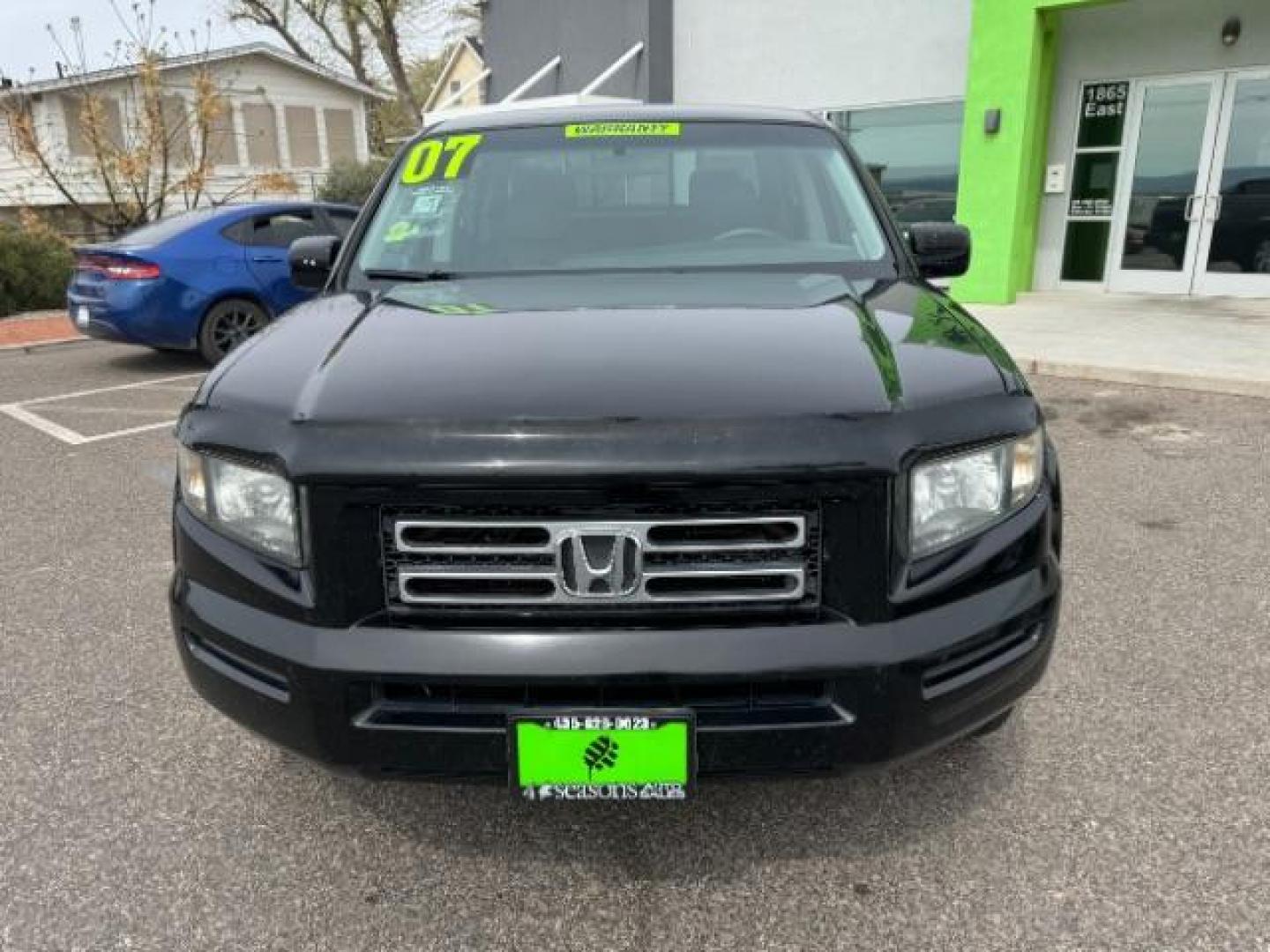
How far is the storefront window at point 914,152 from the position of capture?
1259 centimetres

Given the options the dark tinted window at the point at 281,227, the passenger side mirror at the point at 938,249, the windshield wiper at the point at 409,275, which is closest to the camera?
the windshield wiper at the point at 409,275

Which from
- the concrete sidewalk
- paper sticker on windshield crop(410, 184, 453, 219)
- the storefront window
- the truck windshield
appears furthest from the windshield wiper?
the storefront window

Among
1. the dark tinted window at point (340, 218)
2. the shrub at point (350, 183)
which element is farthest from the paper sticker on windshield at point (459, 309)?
the shrub at point (350, 183)

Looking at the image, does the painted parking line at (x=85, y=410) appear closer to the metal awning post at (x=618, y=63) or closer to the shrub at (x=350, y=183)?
the metal awning post at (x=618, y=63)

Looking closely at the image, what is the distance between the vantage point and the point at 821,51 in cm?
1353

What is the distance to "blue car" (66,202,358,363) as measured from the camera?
330 inches

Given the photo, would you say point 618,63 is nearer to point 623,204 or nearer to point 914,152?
point 914,152

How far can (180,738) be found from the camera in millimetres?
2748

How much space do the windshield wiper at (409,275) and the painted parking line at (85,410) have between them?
4.50 metres

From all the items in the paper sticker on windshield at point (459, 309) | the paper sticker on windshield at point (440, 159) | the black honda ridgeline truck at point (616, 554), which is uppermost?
the paper sticker on windshield at point (440, 159)

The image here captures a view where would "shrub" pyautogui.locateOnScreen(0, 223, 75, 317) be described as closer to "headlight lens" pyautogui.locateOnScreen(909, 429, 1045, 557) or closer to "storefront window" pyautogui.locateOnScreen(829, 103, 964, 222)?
"storefront window" pyautogui.locateOnScreen(829, 103, 964, 222)

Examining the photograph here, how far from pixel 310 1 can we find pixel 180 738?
1486 inches

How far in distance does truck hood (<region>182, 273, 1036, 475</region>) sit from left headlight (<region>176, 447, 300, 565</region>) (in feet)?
Result: 0.22

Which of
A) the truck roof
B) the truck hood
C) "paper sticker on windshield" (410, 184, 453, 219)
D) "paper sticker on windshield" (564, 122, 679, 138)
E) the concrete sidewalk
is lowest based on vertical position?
the concrete sidewalk
